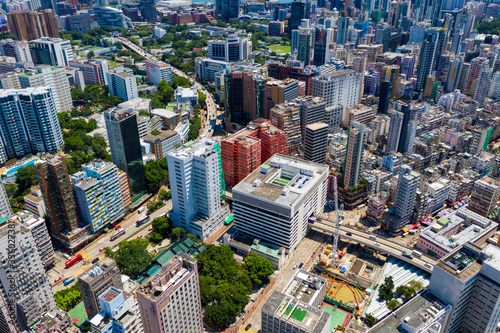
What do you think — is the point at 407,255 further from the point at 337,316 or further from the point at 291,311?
the point at 291,311

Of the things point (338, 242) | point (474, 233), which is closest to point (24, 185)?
point (338, 242)

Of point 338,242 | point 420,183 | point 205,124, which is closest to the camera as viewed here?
point 338,242

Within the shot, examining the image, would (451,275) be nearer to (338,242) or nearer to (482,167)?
(338,242)

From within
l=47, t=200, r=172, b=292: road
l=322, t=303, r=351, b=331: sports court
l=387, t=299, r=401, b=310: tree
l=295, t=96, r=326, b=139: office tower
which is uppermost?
l=295, t=96, r=326, b=139: office tower

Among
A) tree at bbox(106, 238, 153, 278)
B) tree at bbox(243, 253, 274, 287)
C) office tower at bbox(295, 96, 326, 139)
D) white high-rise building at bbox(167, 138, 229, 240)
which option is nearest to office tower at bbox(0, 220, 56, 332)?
tree at bbox(106, 238, 153, 278)

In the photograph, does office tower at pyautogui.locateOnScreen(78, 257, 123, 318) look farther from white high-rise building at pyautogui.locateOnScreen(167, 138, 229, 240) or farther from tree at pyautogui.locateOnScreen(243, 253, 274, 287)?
white high-rise building at pyautogui.locateOnScreen(167, 138, 229, 240)

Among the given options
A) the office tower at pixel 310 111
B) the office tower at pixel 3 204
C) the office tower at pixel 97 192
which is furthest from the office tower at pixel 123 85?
the office tower at pixel 3 204

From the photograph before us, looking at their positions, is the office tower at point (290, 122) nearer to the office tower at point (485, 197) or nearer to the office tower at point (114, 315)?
the office tower at point (485, 197)
